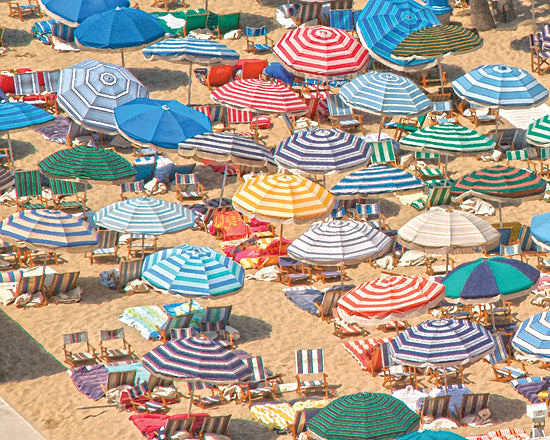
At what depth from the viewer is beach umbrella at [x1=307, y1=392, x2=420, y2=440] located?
16469 mm

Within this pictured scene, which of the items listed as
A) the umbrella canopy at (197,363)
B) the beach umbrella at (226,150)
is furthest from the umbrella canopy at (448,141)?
the umbrella canopy at (197,363)

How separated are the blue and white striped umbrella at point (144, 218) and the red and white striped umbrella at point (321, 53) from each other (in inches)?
304

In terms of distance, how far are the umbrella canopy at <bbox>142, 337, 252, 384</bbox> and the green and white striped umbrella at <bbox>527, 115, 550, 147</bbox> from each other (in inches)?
436

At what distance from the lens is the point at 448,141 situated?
25.7m

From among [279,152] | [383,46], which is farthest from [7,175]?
[383,46]

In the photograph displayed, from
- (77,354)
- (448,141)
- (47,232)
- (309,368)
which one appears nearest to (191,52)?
(448,141)

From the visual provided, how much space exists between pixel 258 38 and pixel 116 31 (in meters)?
4.66

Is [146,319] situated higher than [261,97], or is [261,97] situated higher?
[261,97]

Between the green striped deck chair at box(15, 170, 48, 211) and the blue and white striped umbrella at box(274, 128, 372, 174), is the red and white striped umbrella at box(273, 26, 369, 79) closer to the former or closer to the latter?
the blue and white striped umbrella at box(274, 128, 372, 174)

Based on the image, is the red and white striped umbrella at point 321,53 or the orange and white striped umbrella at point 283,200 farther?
the red and white striped umbrella at point 321,53

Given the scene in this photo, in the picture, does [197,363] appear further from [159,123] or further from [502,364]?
[159,123]

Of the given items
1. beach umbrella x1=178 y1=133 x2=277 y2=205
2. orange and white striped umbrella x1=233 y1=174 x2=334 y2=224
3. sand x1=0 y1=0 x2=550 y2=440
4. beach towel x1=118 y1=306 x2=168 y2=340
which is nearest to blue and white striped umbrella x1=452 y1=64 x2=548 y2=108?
sand x1=0 y1=0 x2=550 y2=440

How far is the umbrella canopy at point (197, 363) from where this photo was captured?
17797 millimetres

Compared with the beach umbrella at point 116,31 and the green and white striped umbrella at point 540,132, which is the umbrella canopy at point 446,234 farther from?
the beach umbrella at point 116,31
